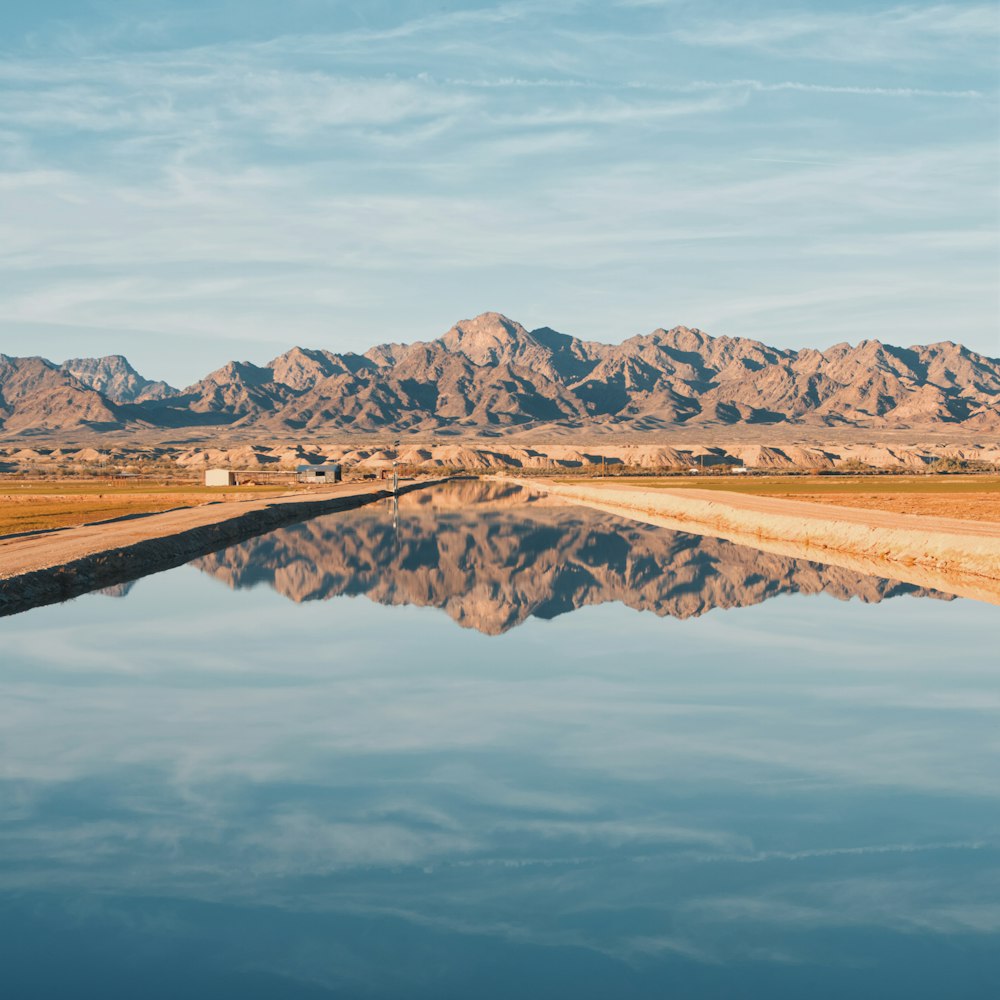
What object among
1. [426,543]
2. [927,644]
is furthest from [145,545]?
[927,644]

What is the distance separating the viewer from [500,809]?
12305 millimetres

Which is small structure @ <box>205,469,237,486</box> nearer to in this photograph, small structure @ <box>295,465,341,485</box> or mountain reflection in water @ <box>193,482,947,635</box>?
small structure @ <box>295,465,341,485</box>

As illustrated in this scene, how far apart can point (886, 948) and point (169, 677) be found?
14.8 metres

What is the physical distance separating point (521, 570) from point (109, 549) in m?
Answer: 15.2

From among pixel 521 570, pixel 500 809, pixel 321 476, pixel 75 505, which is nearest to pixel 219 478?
pixel 321 476

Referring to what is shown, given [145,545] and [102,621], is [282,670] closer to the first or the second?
[102,621]

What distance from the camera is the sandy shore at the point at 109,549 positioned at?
1236 inches

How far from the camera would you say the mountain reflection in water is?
1239 inches

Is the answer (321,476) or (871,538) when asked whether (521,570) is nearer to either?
(871,538)

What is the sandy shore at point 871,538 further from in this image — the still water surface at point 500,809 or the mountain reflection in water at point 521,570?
the still water surface at point 500,809

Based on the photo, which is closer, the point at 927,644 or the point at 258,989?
the point at 258,989

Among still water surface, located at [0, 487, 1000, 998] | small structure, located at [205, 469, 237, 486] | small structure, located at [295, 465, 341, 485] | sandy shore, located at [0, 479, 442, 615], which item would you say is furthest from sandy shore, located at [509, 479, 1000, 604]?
small structure, located at [295, 465, 341, 485]

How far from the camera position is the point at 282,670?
21.0 meters

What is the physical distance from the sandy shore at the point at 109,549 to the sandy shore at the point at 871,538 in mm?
25153
